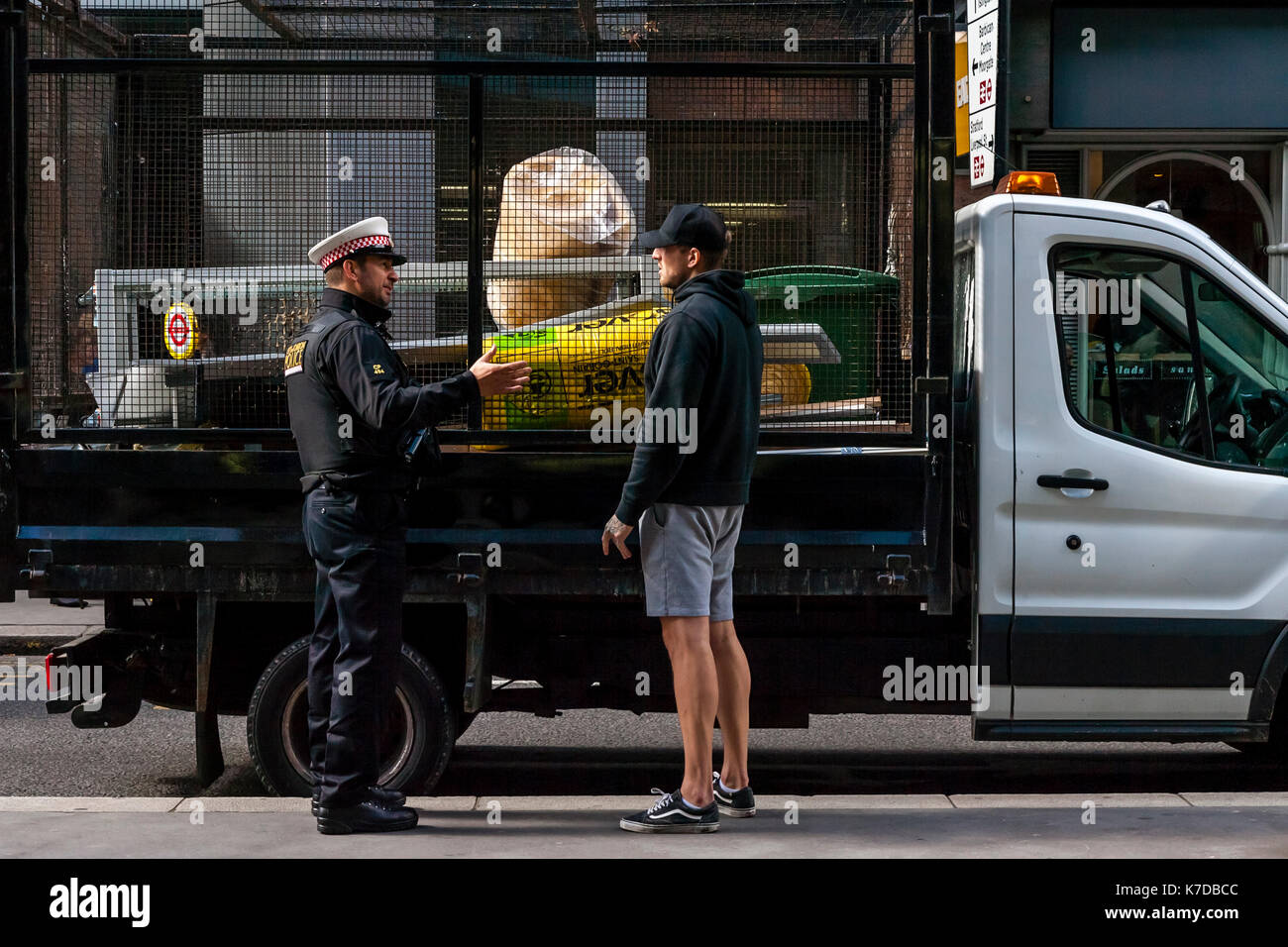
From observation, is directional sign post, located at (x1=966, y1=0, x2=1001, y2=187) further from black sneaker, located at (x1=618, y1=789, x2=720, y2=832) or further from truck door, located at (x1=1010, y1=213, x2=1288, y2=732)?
black sneaker, located at (x1=618, y1=789, x2=720, y2=832)

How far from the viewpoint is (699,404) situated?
15.5 feet

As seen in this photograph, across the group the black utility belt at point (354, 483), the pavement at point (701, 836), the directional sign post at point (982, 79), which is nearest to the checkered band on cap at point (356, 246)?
the black utility belt at point (354, 483)

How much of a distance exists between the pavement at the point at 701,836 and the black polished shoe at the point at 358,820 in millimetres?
44

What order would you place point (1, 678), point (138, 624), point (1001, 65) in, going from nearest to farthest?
point (138, 624)
point (1, 678)
point (1001, 65)

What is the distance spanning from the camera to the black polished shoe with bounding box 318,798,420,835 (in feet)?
15.5

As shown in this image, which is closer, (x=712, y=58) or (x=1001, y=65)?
(x=712, y=58)

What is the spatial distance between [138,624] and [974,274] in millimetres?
3374

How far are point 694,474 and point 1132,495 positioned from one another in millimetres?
1608

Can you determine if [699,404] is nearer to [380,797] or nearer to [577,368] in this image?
[577,368]

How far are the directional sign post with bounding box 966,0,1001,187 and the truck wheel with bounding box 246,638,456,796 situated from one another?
630 cm

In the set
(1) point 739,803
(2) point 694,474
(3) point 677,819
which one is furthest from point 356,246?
(1) point 739,803

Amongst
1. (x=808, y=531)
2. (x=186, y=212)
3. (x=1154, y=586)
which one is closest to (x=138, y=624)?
(x=186, y=212)

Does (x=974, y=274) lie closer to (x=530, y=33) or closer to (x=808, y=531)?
(x=808, y=531)

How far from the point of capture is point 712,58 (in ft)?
17.1
